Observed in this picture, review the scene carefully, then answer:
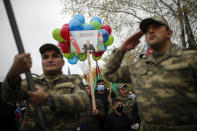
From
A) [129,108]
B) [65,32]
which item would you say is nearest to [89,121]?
[129,108]

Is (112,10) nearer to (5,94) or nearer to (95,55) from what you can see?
(95,55)

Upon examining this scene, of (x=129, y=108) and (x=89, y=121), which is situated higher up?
(x=129, y=108)

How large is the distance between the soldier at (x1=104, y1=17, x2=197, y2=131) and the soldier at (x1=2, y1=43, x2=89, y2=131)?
70 cm

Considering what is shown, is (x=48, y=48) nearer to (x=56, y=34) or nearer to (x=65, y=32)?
(x=65, y=32)

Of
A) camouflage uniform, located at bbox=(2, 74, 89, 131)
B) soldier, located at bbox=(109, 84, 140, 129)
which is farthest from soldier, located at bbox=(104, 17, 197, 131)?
soldier, located at bbox=(109, 84, 140, 129)

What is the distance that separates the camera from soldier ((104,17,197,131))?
66.7 inches

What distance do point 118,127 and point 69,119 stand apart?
2.53 m

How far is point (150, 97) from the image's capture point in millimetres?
1854

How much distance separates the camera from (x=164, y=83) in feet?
5.81

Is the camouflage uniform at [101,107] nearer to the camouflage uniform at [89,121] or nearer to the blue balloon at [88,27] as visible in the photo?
the camouflage uniform at [89,121]

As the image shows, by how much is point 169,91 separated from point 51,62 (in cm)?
139

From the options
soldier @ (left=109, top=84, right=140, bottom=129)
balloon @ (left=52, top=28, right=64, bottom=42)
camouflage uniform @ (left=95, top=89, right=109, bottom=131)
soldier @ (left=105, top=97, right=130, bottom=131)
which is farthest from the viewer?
balloon @ (left=52, top=28, right=64, bottom=42)

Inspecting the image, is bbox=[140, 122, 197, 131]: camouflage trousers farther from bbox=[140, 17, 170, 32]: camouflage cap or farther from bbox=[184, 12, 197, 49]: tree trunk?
bbox=[184, 12, 197, 49]: tree trunk

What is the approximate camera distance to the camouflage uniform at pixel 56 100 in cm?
161
